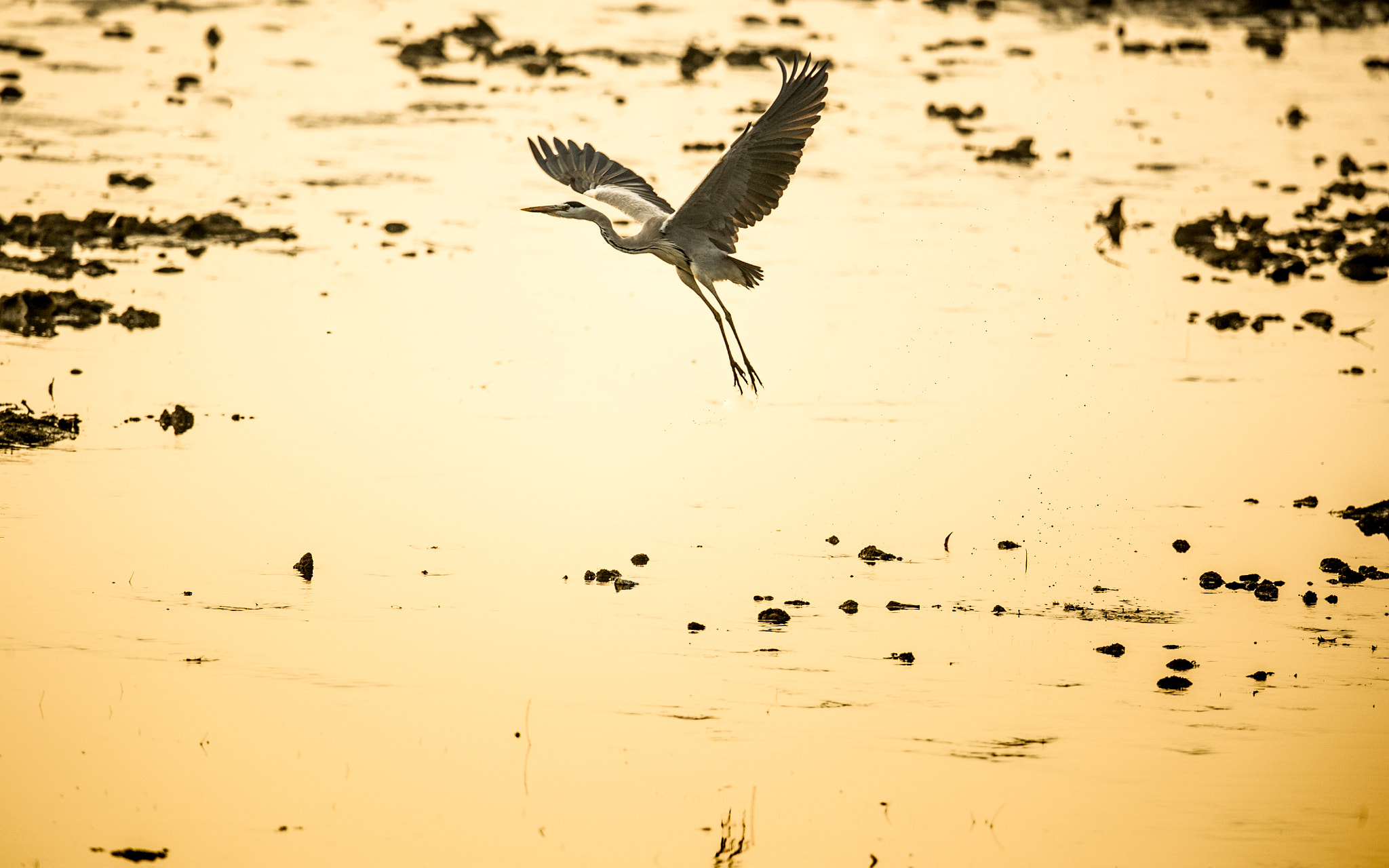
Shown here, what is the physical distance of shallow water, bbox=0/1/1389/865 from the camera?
7.33 metres

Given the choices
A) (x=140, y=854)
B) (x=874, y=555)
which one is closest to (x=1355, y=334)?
(x=874, y=555)

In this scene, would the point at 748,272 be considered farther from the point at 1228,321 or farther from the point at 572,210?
the point at 1228,321

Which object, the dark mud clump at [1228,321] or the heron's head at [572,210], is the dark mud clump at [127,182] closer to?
the heron's head at [572,210]

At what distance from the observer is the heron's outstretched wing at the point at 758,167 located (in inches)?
412

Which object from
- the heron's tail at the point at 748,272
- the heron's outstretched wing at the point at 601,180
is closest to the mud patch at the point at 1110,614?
the heron's tail at the point at 748,272

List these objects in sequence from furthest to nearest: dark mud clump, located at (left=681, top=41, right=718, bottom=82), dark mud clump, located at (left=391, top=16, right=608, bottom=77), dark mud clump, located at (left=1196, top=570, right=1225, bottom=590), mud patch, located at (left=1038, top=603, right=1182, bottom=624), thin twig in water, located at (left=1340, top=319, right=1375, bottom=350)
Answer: dark mud clump, located at (left=391, top=16, right=608, bottom=77)
dark mud clump, located at (left=681, top=41, right=718, bottom=82)
thin twig in water, located at (left=1340, top=319, right=1375, bottom=350)
dark mud clump, located at (left=1196, top=570, right=1225, bottom=590)
mud patch, located at (left=1038, top=603, right=1182, bottom=624)

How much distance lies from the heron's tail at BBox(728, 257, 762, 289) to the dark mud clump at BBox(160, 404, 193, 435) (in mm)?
3851

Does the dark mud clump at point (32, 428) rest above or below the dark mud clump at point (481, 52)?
above

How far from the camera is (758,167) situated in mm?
10930

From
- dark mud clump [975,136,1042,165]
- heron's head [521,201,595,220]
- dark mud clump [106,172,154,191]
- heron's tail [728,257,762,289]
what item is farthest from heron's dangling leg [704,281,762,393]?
dark mud clump [975,136,1042,165]

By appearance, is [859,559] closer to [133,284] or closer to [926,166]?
[133,284]

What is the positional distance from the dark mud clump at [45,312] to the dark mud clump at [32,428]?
236 centimetres

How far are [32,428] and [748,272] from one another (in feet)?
15.9

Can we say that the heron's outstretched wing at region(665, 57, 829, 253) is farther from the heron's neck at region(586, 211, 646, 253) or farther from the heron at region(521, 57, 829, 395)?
the heron's neck at region(586, 211, 646, 253)
